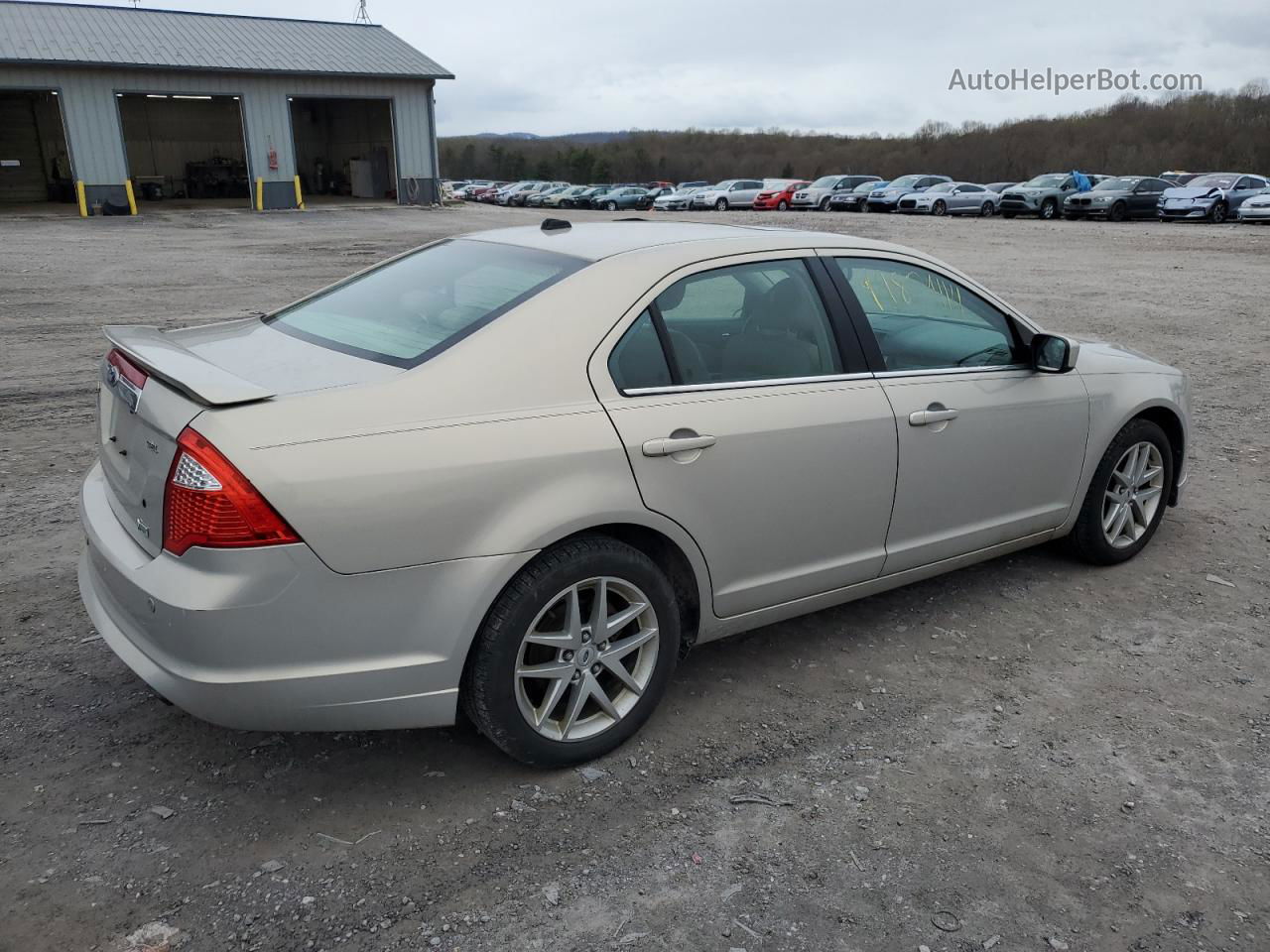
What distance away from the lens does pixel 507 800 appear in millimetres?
2998

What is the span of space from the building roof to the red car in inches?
569

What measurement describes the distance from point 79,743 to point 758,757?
2.16 meters

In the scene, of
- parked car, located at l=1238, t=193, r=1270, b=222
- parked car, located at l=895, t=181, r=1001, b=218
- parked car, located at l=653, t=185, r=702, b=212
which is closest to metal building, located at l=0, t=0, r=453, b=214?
parked car, located at l=653, t=185, r=702, b=212

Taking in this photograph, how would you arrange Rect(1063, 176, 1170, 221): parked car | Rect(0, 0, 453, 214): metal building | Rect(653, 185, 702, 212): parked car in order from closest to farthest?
Rect(0, 0, 453, 214): metal building, Rect(1063, 176, 1170, 221): parked car, Rect(653, 185, 702, 212): parked car

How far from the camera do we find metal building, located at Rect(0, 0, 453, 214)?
2964 centimetres

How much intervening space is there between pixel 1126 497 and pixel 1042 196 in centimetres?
3400

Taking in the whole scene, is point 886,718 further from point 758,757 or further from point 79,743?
point 79,743

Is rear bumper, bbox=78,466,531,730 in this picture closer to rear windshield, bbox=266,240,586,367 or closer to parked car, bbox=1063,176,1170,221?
rear windshield, bbox=266,240,586,367

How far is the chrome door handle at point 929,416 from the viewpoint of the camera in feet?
12.2

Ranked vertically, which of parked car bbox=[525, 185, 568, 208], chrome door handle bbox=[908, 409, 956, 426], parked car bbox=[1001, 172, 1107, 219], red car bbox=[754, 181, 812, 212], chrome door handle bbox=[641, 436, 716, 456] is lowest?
parked car bbox=[525, 185, 568, 208]

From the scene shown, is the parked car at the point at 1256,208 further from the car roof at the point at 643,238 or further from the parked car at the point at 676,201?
the car roof at the point at 643,238

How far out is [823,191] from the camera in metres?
41.6

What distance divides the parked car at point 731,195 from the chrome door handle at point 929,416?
41.1 metres

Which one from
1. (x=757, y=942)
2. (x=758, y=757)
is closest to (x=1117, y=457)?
(x=758, y=757)
